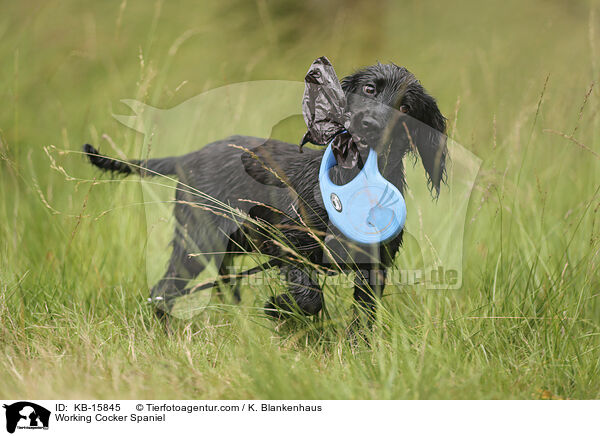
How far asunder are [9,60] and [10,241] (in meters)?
1.39

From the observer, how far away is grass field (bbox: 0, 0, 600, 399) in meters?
1.95

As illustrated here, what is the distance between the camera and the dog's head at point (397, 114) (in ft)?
6.39

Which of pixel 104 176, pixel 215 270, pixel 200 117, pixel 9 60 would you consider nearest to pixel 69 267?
pixel 104 176

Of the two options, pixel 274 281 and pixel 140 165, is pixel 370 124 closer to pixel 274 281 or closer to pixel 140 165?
pixel 274 281

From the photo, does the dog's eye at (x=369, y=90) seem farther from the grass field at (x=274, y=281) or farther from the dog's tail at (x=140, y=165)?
the dog's tail at (x=140, y=165)

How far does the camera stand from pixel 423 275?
239 centimetres

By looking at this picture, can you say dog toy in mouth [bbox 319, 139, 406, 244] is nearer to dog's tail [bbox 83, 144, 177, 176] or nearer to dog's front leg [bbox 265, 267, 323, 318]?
dog's front leg [bbox 265, 267, 323, 318]

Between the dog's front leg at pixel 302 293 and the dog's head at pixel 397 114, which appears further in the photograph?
the dog's front leg at pixel 302 293

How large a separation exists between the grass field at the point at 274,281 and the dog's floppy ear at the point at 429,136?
301 mm
